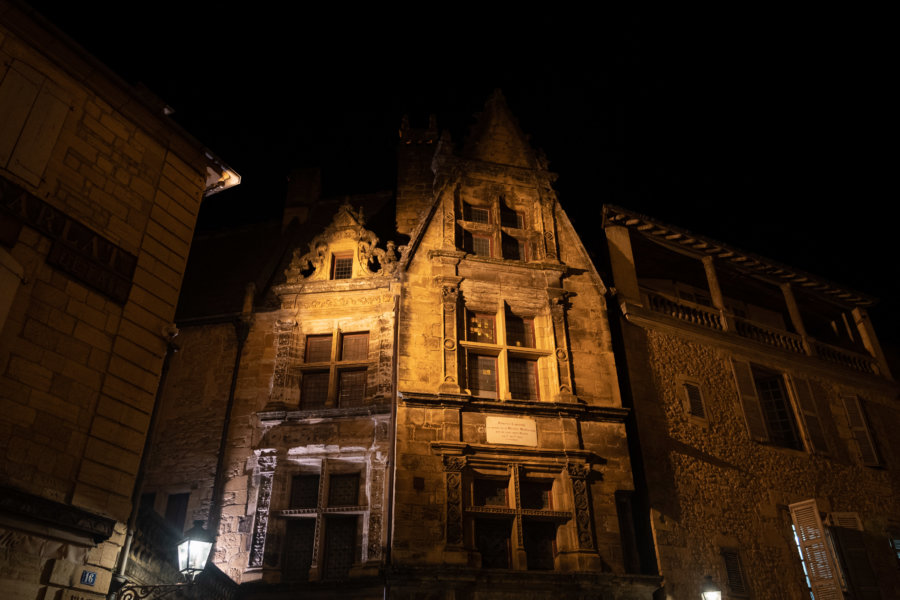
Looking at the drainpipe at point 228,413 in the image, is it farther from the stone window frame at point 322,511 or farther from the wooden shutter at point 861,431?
the wooden shutter at point 861,431

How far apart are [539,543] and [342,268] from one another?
635 cm

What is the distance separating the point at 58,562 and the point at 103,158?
4.77 meters

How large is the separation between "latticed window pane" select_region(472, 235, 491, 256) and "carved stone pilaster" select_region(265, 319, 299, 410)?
12.4 feet

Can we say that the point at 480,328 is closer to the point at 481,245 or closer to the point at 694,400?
the point at 481,245

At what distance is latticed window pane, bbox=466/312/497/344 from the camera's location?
12344 mm

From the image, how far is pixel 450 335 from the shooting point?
1188cm

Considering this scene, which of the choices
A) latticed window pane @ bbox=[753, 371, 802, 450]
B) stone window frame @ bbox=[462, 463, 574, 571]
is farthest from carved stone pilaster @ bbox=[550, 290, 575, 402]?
latticed window pane @ bbox=[753, 371, 802, 450]

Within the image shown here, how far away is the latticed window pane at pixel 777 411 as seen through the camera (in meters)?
14.4

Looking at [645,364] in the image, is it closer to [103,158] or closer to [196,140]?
[196,140]

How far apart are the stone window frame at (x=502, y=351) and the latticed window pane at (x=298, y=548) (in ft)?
11.3

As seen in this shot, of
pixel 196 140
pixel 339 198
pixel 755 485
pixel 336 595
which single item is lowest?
pixel 336 595

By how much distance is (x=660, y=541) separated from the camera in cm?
1123

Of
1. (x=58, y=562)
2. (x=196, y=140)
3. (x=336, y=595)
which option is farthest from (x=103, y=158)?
(x=336, y=595)

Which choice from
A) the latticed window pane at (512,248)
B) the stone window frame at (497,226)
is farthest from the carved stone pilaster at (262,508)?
the latticed window pane at (512,248)
